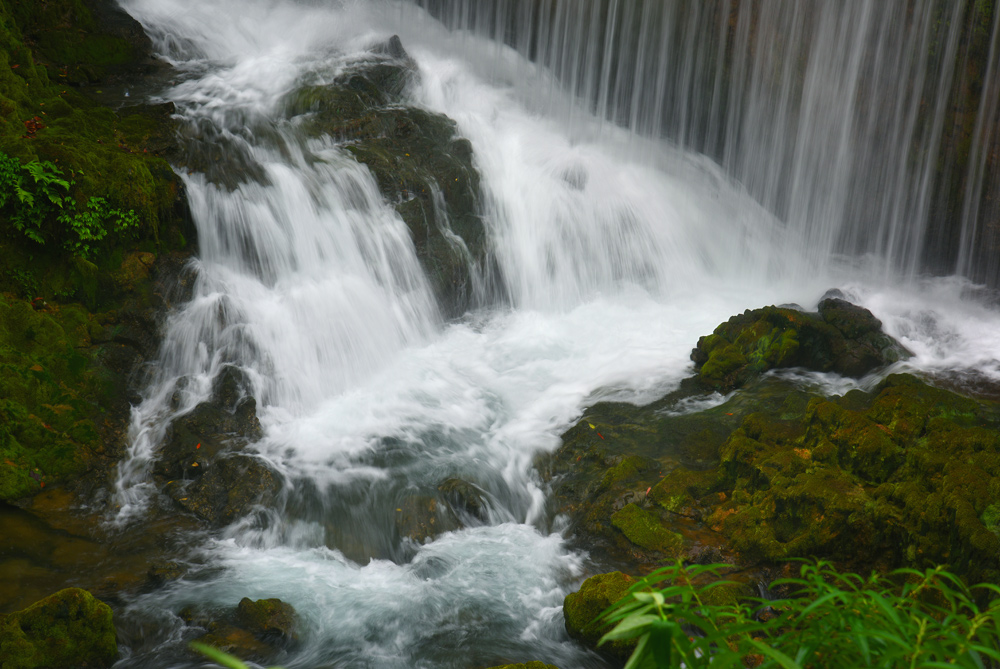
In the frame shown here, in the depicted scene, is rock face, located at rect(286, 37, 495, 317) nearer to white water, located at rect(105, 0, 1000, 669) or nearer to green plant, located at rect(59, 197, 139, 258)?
white water, located at rect(105, 0, 1000, 669)

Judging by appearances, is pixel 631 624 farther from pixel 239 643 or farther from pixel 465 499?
pixel 465 499

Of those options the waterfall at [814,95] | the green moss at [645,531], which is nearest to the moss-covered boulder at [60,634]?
the green moss at [645,531]

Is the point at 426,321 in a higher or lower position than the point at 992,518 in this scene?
lower

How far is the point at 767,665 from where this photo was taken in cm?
103

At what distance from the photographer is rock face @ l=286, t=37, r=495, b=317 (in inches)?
390

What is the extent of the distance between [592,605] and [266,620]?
239cm

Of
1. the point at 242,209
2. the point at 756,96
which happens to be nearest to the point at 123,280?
the point at 242,209

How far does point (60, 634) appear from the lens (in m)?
4.23

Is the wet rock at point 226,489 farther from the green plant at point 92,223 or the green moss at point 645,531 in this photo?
the green moss at point 645,531

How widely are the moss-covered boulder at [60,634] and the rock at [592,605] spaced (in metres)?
3.20

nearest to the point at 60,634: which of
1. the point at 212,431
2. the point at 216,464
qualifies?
the point at 216,464

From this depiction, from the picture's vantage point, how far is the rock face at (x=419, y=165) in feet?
32.5

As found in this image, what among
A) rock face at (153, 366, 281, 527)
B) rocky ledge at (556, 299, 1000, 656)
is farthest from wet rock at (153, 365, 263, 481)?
rocky ledge at (556, 299, 1000, 656)

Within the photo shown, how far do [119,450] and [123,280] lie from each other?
2.00 m
